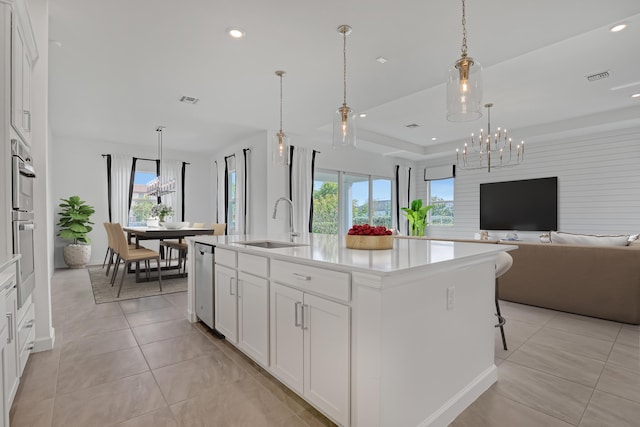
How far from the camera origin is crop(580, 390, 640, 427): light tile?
1670mm

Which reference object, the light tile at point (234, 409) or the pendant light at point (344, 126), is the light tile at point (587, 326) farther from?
the light tile at point (234, 409)

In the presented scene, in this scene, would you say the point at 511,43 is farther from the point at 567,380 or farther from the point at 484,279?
the point at 567,380

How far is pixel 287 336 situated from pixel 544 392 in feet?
5.18

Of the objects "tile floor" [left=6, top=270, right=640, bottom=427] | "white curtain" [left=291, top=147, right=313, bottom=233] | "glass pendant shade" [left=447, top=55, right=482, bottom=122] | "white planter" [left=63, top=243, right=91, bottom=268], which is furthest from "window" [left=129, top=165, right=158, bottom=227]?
"glass pendant shade" [left=447, top=55, right=482, bottom=122]

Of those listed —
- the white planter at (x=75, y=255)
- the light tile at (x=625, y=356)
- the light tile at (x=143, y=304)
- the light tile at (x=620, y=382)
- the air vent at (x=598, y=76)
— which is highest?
the air vent at (x=598, y=76)

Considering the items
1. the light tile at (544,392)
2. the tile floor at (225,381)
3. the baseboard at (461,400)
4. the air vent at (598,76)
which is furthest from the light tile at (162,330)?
the air vent at (598,76)

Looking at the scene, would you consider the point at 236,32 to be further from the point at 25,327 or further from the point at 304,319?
the point at 25,327

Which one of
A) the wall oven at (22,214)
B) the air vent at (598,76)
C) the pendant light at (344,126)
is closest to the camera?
the wall oven at (22,214)

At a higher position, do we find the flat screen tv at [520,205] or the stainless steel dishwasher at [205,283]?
the flat screen tv at [520,205]

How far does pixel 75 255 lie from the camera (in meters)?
6.18

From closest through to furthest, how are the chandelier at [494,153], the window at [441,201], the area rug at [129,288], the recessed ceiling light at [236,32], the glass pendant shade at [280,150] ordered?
the recessed ceiling light at [236,32] → the glass pendant shade at [280,150] → the area rug at [129,288] → the chandelier at [494,153] → the window at [441,201]

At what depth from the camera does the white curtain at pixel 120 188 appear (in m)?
6.95

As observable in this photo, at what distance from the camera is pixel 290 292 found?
1857 mm

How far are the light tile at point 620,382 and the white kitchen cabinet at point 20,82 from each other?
3.88 metres
